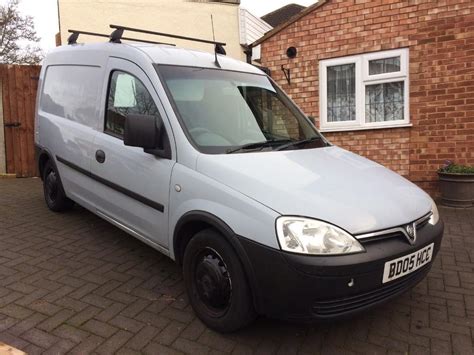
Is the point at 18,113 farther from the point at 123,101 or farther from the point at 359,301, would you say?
the point at 359,301

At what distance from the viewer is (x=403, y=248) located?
8.48ft

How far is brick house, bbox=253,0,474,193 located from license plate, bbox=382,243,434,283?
4.74m

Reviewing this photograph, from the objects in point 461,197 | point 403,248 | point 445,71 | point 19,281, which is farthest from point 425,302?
point 445,71

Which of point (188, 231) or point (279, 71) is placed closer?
point (188, 231)

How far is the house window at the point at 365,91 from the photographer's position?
23.9 ft

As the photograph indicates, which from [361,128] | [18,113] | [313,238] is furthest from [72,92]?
[361,128]

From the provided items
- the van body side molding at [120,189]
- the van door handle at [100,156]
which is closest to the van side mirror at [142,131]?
the van body side molding at [120,189]

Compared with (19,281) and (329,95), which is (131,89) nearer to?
(19,281)

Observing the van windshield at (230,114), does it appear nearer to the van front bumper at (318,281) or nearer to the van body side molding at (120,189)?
the van body side molding at (120,189)

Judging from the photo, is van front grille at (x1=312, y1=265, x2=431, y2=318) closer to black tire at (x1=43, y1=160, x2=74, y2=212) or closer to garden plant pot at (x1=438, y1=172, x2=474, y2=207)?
black tire at (x1=43, y1=160, x2=74, y2=212)

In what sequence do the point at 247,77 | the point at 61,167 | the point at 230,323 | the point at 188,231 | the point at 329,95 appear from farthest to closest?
1. the point at 329,95
2. the point at 61,167
3. the point at 247,77
4. the point at 188,231
5. the point at 230,323

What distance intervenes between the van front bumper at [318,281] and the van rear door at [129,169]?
101cm

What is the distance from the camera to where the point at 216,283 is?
277 centimetres

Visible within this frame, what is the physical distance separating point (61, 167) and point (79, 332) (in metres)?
2.54
